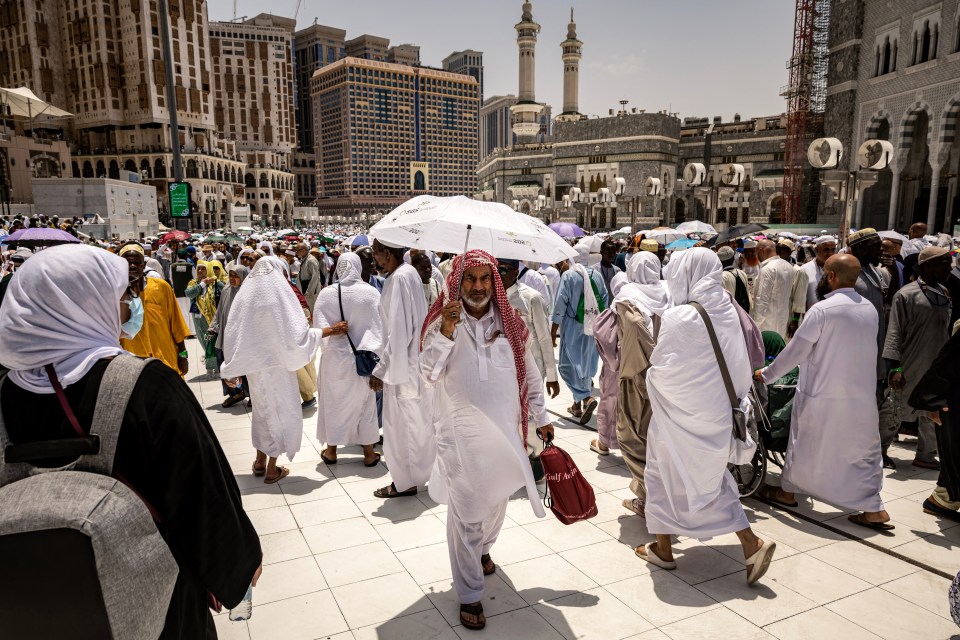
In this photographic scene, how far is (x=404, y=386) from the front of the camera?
3.92 metres

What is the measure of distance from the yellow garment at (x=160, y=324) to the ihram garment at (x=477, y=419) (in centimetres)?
293

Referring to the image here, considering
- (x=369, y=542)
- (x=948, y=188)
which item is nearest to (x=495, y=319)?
(x=369, y=542)

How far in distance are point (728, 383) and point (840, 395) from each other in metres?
1.00

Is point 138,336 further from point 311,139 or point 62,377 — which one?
point 311,139

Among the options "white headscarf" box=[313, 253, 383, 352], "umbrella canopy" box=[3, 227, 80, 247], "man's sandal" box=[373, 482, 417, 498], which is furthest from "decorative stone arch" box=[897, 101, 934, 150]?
"umbrella canopy" box=[3, 227, 80, 247]

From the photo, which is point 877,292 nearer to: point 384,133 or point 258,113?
point 258,113

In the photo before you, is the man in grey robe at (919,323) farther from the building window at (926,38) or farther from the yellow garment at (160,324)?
the building window at (926,38)

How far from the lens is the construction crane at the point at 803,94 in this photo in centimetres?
3097

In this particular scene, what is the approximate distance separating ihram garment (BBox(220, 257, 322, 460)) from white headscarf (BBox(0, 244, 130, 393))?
8.41 ft

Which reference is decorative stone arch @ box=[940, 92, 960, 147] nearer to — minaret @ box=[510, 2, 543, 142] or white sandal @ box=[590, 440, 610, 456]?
white sandal @ box=[590, 440, 610, 456]

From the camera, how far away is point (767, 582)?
2965mm

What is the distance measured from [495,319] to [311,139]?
12611cm

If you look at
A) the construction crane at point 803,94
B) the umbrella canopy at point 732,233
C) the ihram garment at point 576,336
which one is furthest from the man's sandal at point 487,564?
the construction crane at point 803,94

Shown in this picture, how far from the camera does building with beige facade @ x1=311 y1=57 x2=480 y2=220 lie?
101m
